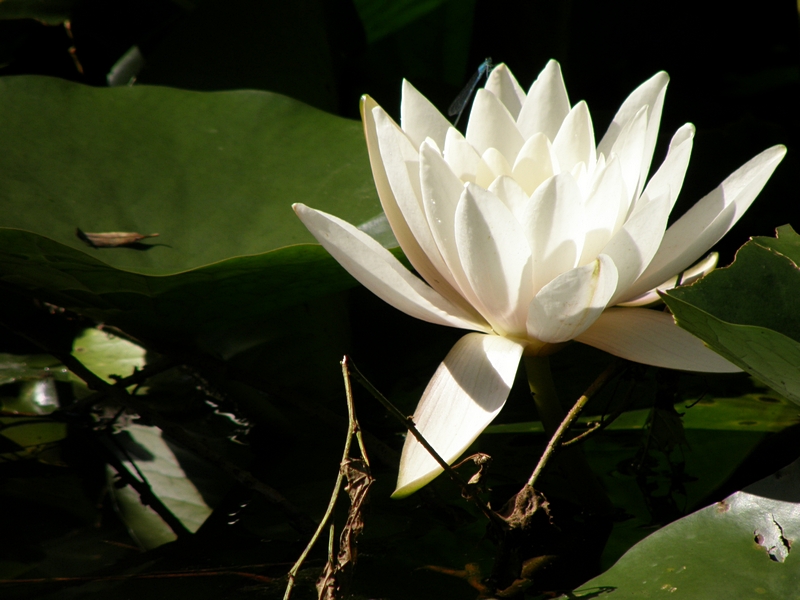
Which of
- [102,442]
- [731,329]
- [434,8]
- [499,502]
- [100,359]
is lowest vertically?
[499,502]

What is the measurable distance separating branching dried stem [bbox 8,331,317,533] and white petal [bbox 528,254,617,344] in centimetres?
31

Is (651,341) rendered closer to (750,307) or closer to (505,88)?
(750,307)

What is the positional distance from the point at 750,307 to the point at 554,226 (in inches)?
6.1

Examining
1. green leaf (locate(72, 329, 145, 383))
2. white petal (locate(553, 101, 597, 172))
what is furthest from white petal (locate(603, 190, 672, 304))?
green leaf (locate(72, 329, 145, 383))

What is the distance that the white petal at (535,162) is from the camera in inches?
22.6

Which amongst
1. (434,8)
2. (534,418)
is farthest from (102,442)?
(434,8)

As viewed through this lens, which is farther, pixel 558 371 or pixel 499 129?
pixel 558 371

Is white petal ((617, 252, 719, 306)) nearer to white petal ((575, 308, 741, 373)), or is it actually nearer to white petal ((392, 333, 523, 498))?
white petal ((575, 308, 741, 373))

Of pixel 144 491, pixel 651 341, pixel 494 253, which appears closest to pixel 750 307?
pixel 651 341

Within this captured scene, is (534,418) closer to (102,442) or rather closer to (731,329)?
(731,329)

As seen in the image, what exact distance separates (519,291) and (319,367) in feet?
1.51

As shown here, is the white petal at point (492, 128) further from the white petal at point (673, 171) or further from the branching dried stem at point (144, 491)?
the branching dried stem at point (144, 491)

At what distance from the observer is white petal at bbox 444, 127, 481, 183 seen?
57cm

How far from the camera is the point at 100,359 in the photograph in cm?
108
